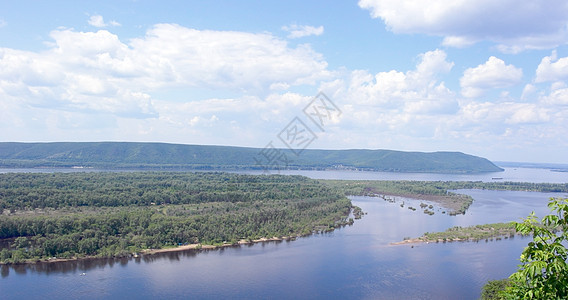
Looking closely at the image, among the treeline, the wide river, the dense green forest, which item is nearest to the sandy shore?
the dense green forest

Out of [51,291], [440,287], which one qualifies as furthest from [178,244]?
[440,287]

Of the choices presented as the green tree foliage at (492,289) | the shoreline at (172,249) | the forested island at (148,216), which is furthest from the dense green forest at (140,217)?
the green tree foliage at (492,289)

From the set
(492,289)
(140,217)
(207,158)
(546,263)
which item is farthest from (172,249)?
(207,158)

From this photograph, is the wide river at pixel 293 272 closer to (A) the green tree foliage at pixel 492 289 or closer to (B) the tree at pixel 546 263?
(A) the green tree foliage at pixel 492 289

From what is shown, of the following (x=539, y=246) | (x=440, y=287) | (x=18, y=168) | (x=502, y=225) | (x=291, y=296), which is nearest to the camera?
(x=539, y=246)

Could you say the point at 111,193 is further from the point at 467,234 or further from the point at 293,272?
the point at 467,234

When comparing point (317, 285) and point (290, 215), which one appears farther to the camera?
point (290, 215)

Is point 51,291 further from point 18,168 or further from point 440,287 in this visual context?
point 18,168
